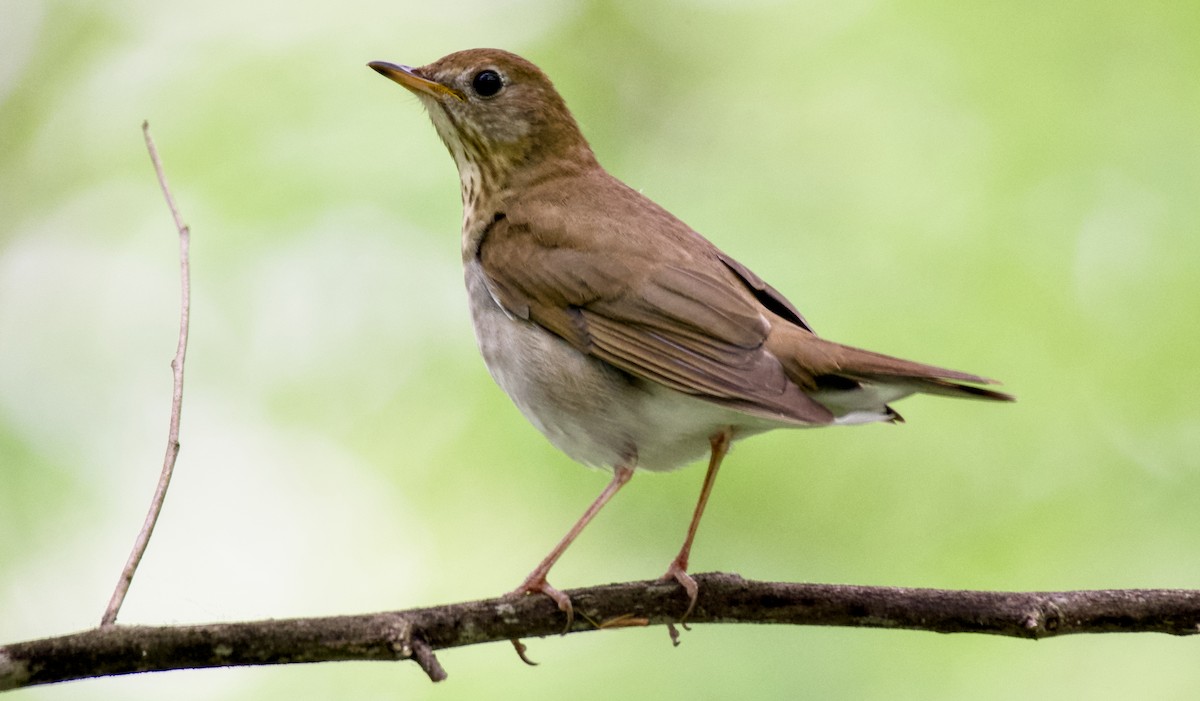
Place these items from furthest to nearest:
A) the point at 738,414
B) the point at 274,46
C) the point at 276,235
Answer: the point at 274,46, the point at 276,235, the point at 738,414

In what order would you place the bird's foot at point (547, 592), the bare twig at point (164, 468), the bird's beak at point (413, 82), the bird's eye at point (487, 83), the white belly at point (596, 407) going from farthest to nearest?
the bird's eye at point (487, 83), the bird's beak at point (413, 82), the white belly at point (596, 407), the bird's foot at point (547, 592), the bare twig at point (164, 468)

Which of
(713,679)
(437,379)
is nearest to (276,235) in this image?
(437,379)

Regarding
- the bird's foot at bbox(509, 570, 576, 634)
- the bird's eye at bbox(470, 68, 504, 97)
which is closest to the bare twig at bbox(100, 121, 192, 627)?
the bird's foot at bbox(509, 570, 576, 634)

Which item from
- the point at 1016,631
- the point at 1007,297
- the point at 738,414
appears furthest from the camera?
the point at 1007,297

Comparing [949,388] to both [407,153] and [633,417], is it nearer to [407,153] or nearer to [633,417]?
[633,417]

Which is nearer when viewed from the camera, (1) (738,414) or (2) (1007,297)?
(1) (738,414)

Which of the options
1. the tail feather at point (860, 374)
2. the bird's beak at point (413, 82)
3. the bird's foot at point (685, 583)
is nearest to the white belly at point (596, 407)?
the tail feather at point (860, 374)

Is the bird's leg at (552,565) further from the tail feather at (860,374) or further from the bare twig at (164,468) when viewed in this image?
the bare twig at (164,468)
